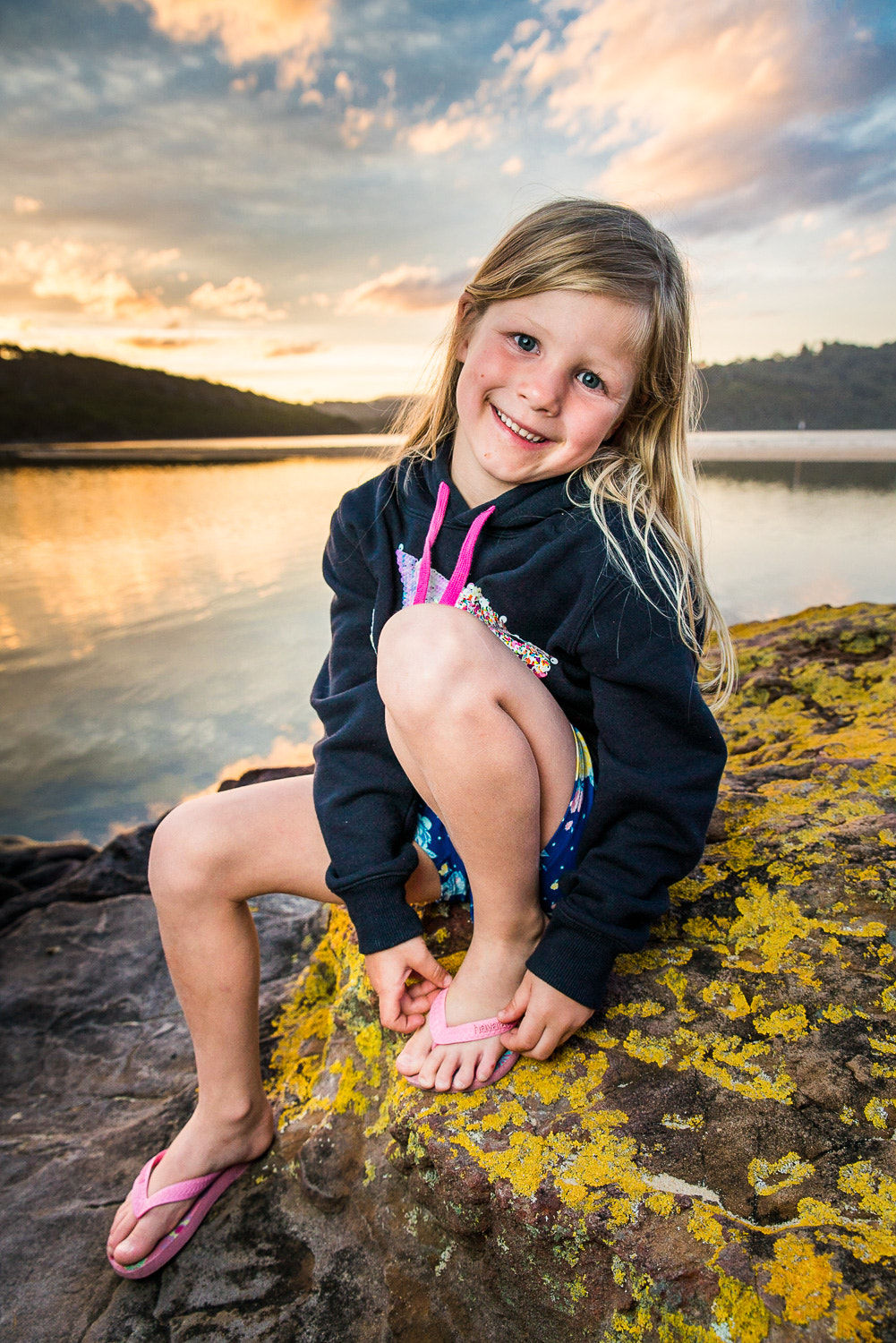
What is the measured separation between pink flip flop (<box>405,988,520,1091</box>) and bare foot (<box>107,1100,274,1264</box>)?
50 centimetres

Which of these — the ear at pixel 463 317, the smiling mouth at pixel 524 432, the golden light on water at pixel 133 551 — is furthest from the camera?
the golden light on water at pixel 133 551

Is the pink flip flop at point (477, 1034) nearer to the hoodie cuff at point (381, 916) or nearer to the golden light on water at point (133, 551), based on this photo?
the hoodie cuff at point (381, 916)

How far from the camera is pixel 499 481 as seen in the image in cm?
182

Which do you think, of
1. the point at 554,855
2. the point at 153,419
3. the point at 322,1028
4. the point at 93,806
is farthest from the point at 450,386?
the point at 153,419

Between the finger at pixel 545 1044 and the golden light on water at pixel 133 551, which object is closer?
the finger at pixel 545 1044

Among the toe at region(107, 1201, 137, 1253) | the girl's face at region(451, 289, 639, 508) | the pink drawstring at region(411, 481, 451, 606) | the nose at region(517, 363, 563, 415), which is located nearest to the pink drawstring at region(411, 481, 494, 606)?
the pink drawstring at region(411, 481, 451, 606)

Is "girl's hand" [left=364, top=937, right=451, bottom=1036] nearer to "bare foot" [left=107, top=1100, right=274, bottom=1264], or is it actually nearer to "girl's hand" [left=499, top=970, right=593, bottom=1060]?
"girl's hand" [left=499, top=970, right=593, bottom=1060]

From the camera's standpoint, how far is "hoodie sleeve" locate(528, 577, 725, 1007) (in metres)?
1.41

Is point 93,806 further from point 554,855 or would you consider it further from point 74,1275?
point 554,855

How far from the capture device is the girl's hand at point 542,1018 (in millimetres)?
1409

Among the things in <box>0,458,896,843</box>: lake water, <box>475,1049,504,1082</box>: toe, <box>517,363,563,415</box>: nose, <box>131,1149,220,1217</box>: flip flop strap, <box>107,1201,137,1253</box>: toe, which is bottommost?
<box>0,458,896,843</box>: lake water

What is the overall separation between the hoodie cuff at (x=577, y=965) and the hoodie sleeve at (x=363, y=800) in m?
0.31

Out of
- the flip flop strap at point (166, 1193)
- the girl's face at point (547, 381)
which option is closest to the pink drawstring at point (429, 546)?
the girl's face at point (547, 381)

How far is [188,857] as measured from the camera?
164 cm
